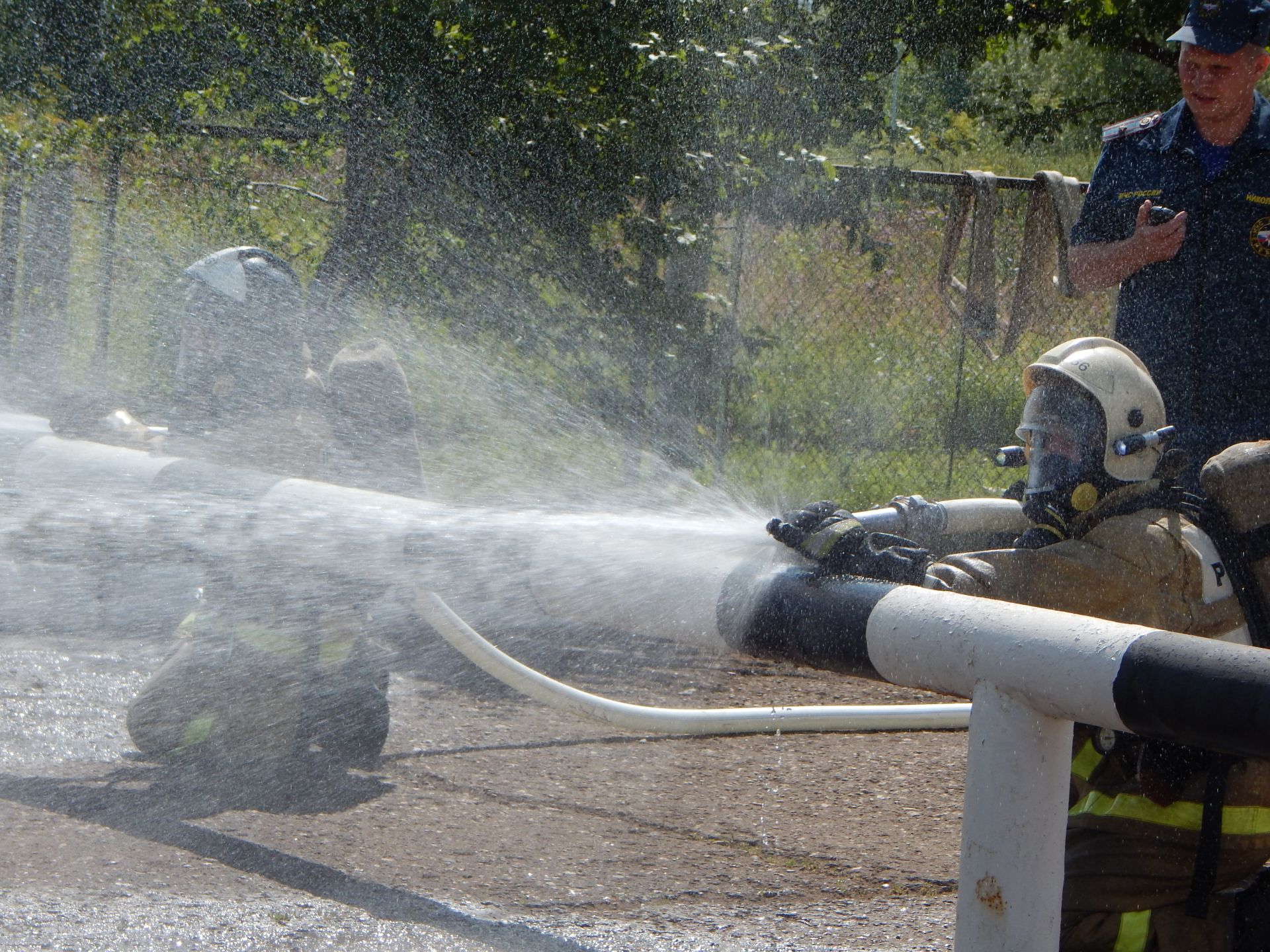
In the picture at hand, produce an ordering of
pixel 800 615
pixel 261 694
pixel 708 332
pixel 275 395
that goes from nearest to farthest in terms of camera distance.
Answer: pixel 800 615, pixel 261 694, pixel 275 395, pixel 708 332

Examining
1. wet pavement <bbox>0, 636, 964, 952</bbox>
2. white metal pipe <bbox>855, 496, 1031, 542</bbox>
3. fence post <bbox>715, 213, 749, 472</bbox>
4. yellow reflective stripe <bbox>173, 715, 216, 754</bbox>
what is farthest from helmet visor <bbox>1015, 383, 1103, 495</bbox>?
fence post <bbox>715, 213, 749, 472</bbox>

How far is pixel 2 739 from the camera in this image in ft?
12.5

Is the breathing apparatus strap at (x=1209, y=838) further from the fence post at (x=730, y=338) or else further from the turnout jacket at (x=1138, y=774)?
the fence post at (x=730, y=338)

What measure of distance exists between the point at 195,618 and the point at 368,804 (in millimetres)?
835

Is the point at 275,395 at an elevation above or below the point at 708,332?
below

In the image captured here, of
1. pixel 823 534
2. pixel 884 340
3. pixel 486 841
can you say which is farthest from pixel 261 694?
pixel 884 340

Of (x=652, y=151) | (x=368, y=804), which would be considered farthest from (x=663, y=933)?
(x=652, y=151)

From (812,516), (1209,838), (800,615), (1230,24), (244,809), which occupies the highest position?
(1230,24)

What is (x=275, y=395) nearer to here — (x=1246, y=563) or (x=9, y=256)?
(x=1246, y=563)

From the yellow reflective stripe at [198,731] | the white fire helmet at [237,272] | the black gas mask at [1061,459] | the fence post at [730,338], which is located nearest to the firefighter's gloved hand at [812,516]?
the black gas mask at [1061,459]

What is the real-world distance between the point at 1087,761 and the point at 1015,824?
833 millimetres

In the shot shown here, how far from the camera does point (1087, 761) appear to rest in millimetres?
2279

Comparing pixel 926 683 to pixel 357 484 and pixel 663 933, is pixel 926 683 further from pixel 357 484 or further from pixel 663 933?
pixel 357 484

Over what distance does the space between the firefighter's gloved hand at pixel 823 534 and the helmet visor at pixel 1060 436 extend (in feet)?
Result: 1.84
